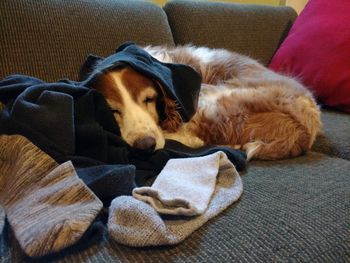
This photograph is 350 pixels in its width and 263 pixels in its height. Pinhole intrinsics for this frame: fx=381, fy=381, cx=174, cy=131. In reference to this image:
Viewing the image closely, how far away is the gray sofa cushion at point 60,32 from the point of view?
138 centimetres

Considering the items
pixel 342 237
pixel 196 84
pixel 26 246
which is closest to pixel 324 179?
pixel 342 237

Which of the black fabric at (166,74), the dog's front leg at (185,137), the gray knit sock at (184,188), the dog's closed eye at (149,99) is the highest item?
the black fabric at (166,74)

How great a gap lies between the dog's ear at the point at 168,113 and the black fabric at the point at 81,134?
249 mm

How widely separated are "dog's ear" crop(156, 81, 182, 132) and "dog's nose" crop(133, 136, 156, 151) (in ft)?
0.68

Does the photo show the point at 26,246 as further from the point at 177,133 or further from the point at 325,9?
the point at 325,9

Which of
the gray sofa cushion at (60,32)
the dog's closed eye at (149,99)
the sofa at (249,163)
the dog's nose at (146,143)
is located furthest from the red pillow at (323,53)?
the dog's nose at (146,143)

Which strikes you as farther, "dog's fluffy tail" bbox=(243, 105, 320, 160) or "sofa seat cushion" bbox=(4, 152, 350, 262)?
"dog's fluffy tail" bbox=(243, 105, 320, 160)

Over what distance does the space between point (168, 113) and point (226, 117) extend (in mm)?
217

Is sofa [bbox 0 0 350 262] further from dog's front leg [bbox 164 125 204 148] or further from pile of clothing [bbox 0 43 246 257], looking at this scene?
dog's front leg [bbox 164 125 204 148]

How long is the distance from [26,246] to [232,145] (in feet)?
2.74

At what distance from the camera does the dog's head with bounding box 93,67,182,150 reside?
4.12 ft

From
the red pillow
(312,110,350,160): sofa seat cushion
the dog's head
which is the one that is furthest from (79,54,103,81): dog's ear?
the red pillow

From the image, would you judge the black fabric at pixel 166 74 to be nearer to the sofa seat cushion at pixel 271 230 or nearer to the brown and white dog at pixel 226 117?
the brown and white dog at pixel 226 117

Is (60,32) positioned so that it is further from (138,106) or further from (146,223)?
(146,223)
